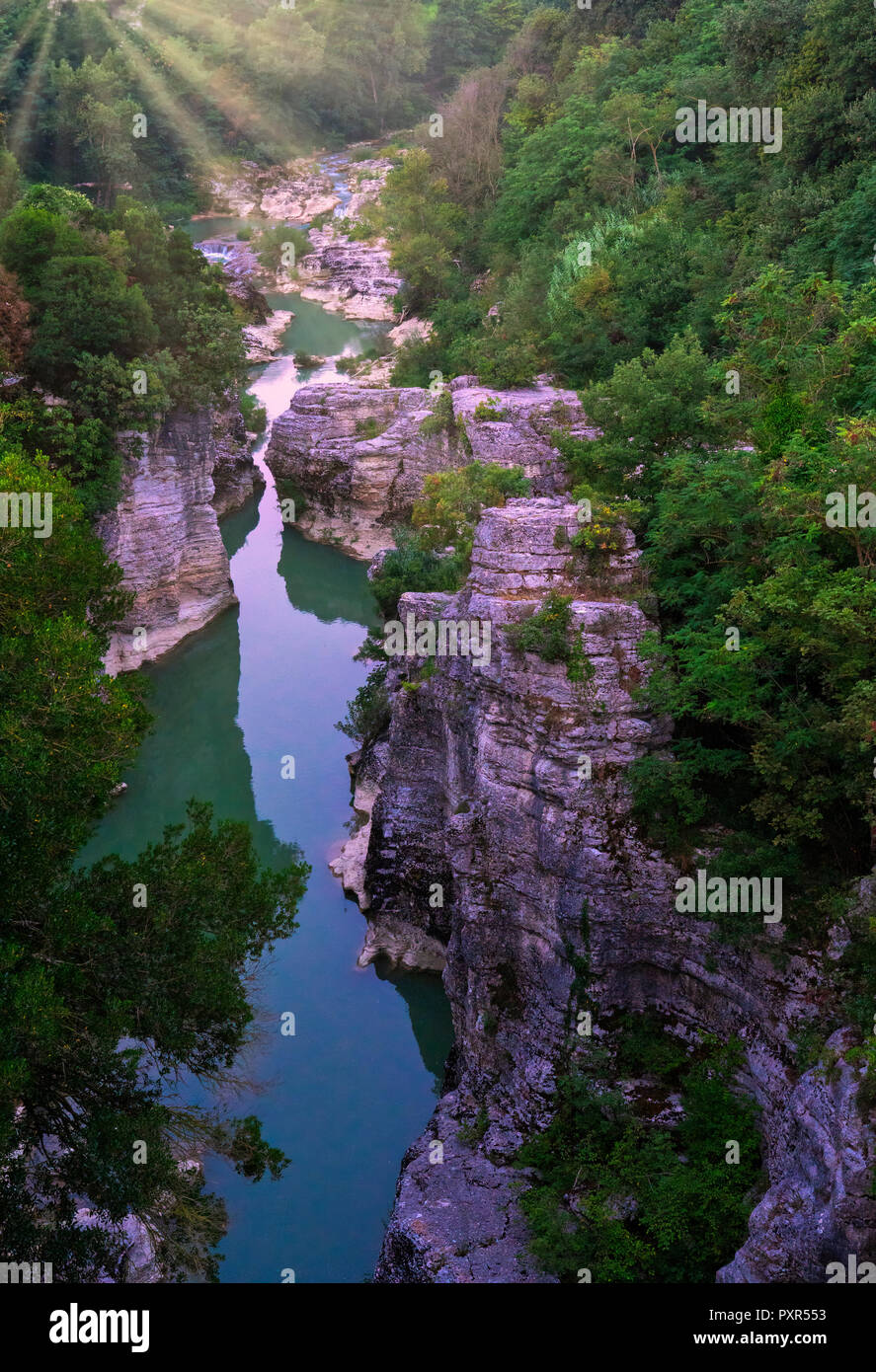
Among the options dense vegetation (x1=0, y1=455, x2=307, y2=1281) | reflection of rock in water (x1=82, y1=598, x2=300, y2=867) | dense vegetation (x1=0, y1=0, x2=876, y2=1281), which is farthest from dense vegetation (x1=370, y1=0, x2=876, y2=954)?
reflection of rock in water (x1=82, y1=598, x2=300, y2=867)

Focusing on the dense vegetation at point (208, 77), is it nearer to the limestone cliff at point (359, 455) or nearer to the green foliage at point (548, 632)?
the limestone cliff at point (359, 455)

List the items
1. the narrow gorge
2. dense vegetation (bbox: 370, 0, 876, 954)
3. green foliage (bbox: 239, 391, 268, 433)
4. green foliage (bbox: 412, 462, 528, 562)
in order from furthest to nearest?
green foliage (bbox: 239, 391, 268, 433) → green foliage (bbox: 412, 462, 528, 562) → dense vegetation (bbox: 370, 0, 876, 954) → the narrow gorge

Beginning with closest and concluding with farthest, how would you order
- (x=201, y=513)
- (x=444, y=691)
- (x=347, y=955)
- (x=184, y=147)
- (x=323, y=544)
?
(x=444, y=691)
(x=347, y=955)
(x=201, y=513)
(x=323, y=544)
(x=184, y=147)

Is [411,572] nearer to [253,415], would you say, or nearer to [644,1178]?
[644,1178]

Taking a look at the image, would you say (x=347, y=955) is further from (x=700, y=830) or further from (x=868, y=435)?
(x=868, y=435)

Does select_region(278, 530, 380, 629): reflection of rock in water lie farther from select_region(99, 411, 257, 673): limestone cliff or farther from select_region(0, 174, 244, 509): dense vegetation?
select_region(0, 174, 244, 509): dense vegetation

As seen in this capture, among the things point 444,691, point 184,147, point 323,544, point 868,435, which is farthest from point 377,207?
point 868,435

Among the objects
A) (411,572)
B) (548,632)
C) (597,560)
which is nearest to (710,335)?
(411,572)
